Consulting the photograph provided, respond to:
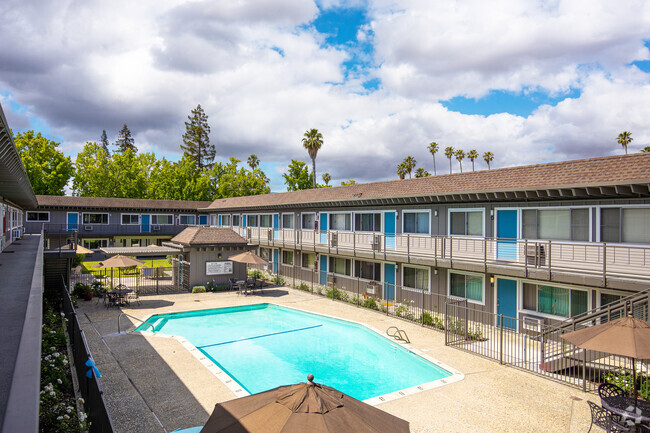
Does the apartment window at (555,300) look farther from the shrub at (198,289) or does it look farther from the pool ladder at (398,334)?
the shrub at (198,289)

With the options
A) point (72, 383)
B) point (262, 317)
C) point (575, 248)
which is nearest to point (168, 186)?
point (262, 317)

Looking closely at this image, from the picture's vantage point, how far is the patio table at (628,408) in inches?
309

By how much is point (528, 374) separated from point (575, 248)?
5.15m

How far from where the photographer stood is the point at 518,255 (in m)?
15.7

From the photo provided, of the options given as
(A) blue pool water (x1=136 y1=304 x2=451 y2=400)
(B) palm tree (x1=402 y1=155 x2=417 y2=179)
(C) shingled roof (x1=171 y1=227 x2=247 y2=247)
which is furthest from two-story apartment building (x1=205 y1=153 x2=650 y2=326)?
Answer: (B) palm tree (x1=402 y1=155 x2=417 y2=179)

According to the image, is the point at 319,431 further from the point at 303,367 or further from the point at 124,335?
the point at 124,335

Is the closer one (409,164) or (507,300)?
(507,300)

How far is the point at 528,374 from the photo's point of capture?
12.2 meters

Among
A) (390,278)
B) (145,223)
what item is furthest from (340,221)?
(145,223)

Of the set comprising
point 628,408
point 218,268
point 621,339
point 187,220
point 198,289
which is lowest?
point 198,289

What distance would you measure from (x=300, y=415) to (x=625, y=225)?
1456 centimetres

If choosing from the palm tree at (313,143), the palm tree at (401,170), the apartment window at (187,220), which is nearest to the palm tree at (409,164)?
the palm tree at (401,170)

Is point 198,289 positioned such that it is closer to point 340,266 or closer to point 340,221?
point 340,266

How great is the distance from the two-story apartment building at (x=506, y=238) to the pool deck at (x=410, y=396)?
13.4 feet
